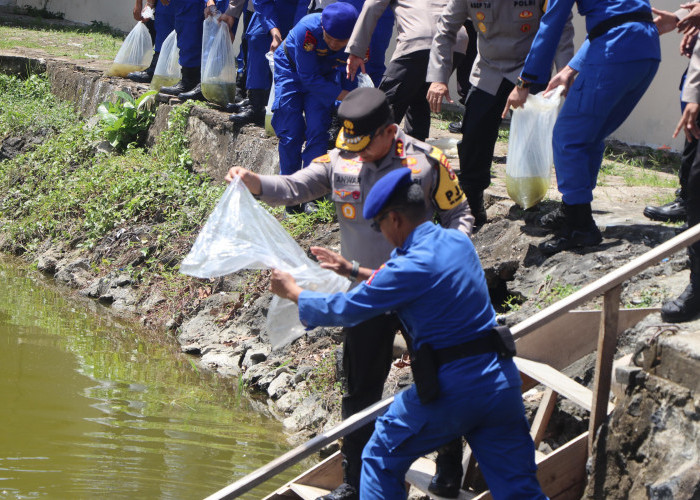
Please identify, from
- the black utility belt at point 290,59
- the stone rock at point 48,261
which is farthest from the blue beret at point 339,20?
the stone rock at point 48,261

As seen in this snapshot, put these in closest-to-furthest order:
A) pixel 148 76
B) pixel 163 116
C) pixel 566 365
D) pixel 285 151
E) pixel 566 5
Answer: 1. pixel 566 365
2. pixel 566 5
3. pixel 285 151
4. pixel 163 116
5. pixel 148 76

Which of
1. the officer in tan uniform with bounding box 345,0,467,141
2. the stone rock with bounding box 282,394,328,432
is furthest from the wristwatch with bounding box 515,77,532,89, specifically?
the stone rock with bounding box 282,394,328,432

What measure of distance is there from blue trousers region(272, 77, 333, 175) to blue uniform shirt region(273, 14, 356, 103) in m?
0.06

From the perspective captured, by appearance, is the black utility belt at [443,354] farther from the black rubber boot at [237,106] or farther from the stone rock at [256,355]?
the black rubber boot at [237,106]

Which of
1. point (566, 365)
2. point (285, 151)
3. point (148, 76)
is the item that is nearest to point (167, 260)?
point (285, 151)

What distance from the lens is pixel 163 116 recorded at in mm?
10023

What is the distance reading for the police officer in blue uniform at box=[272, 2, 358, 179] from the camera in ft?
22.2

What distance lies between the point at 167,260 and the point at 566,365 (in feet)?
15.3

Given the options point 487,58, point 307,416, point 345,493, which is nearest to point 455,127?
point 487,58

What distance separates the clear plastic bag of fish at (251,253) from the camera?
4012mm

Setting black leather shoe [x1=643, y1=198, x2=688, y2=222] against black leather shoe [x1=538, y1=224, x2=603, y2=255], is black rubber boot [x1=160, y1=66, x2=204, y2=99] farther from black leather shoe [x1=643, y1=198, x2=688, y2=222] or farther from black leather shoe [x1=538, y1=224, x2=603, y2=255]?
black leather shoe [x1=643, y1=198, x2=688, y2=222]

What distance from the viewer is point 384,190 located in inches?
133

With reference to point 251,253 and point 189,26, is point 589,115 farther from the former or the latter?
point 189,26

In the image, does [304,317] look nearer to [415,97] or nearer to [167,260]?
[415,97]
